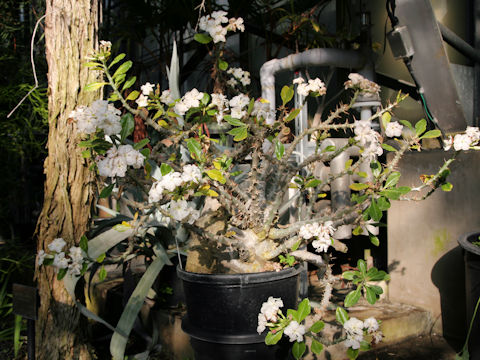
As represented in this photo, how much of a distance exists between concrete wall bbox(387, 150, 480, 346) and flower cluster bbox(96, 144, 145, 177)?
1727 mm

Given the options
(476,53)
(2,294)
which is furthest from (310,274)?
(2,294)

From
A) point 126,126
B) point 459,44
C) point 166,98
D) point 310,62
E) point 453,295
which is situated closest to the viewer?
point 126,126

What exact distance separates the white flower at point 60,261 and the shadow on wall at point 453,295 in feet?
6.57

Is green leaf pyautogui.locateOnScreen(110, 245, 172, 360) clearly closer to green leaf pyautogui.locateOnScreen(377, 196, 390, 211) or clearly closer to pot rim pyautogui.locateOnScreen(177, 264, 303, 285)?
pot rim pyautogui.locateOnScreen(177, 264, 303, 285)

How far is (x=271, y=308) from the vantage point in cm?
181

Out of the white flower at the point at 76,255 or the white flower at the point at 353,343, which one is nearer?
the white flower at the point at 353,343

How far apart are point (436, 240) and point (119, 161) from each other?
6.23 ft

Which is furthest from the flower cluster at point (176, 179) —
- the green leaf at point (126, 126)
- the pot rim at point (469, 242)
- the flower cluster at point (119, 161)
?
the pot rim at point (469, 242)

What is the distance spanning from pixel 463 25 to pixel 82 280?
3306 mm

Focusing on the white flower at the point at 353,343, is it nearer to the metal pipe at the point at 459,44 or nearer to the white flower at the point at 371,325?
the white flower at the point at 371,325

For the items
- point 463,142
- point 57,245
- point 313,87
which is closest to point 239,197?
point 313,87

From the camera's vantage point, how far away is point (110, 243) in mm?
2471

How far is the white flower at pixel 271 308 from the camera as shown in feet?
5.88

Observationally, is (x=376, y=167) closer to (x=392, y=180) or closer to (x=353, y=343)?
(x=392, y=180)
